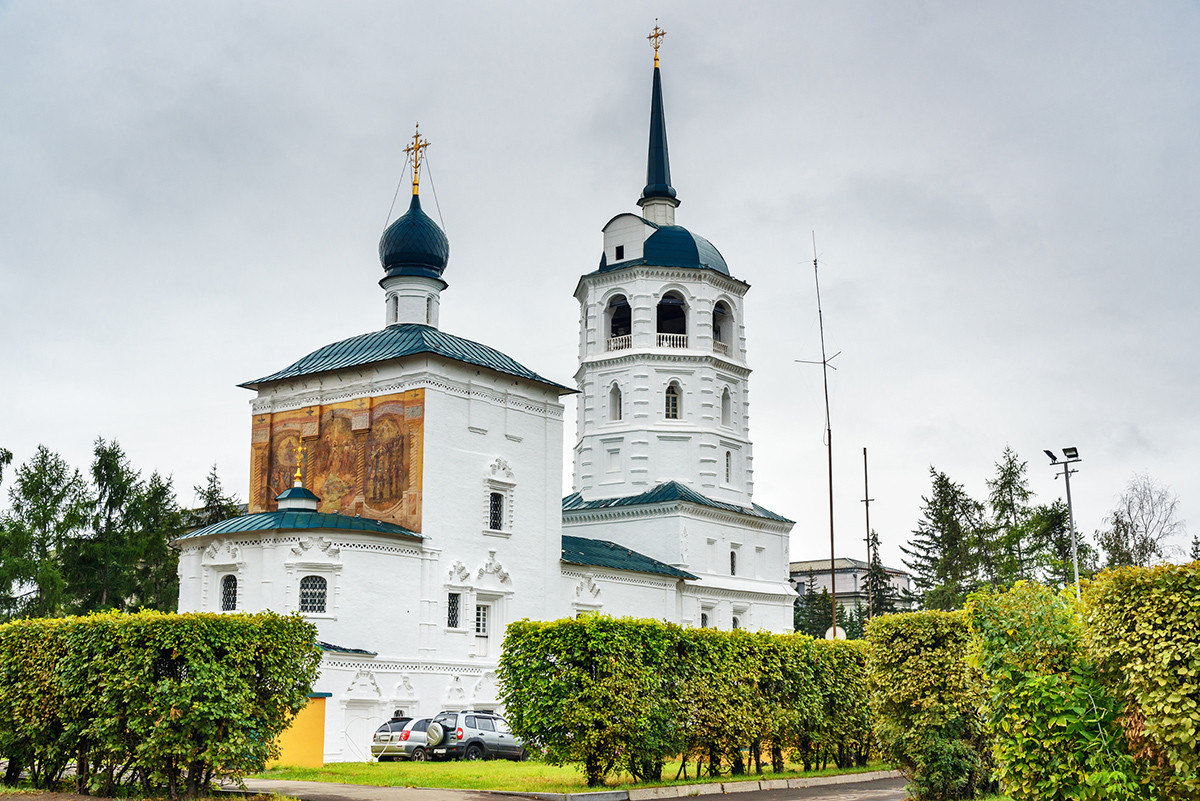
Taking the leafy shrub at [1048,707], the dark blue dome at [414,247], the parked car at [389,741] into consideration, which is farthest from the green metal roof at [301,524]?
the leafy shrub at [1048,707]

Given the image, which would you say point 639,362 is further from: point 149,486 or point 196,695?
point 196,695

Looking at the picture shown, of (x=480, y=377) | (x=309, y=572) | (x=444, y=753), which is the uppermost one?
(x=480, y=377)

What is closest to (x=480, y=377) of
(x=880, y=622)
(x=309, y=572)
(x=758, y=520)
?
(x=309, y=572)

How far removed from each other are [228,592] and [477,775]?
14.5m

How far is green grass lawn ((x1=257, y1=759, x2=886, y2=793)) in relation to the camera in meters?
20.4

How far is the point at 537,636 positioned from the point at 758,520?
2987 cm

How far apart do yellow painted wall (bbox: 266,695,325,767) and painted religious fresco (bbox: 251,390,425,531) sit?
966cm

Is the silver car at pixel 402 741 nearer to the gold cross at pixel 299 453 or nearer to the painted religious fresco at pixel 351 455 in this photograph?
the painted religious fresco at pixel 351 455

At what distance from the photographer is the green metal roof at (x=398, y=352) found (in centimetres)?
3736

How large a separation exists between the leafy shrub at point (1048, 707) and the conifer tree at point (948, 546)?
170 feet

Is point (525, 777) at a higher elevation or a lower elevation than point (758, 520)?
lower

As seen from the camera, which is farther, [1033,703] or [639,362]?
[639,362]

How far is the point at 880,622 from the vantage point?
19.0 m

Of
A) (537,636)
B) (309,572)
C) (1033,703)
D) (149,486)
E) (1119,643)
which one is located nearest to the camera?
(1119,643)
